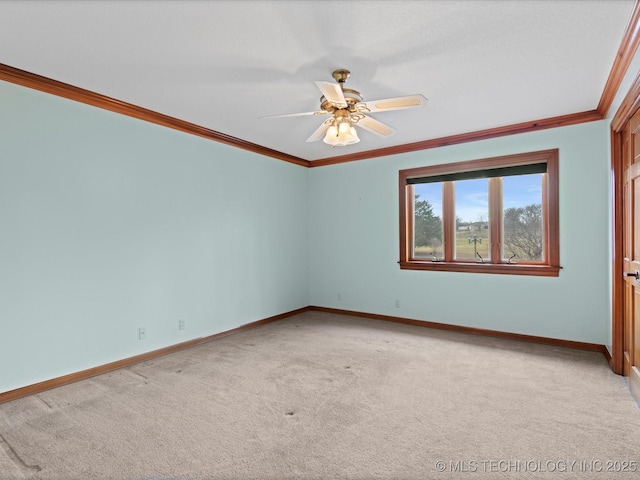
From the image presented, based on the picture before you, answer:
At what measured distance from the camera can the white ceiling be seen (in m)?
1.93

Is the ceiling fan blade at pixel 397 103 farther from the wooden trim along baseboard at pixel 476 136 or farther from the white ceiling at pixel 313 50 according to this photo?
the wooden trim along baseboard at pixel 476 136

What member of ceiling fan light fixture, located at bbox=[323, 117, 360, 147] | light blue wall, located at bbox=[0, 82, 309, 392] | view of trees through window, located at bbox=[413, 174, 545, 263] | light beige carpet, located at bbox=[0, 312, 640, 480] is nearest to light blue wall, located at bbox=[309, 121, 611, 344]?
view of trees through window, located at bbox=[413, 174, 545, 263]

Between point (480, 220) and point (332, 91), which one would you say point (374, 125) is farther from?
point (480, 220)

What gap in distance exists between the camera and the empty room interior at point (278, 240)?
6.49ft

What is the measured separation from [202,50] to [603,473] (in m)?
3.35

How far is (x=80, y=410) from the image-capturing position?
95.9 inches

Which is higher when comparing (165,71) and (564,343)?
(165,71)

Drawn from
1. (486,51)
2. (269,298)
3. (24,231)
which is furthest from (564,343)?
(24,231)

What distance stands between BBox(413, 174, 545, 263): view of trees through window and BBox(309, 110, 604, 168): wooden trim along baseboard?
0.52 meters

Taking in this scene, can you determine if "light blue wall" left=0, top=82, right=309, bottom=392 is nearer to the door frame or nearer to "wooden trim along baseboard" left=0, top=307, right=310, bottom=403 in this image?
"wooden trim along baseboard" left=0, top=307, right=310, bottom=403

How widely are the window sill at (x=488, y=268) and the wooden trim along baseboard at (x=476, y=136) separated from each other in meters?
1.52

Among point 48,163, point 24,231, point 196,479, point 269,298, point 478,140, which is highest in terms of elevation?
point 478,140

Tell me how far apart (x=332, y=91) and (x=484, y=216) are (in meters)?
2.92

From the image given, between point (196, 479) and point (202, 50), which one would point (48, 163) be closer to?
point (202, 50)
